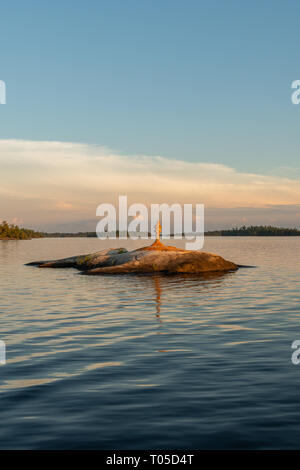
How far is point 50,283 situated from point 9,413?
26287 mm

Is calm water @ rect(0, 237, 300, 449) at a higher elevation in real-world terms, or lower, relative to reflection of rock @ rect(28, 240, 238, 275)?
lower

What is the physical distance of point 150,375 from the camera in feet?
38.5

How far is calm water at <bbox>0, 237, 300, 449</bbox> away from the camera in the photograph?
8.17 meters

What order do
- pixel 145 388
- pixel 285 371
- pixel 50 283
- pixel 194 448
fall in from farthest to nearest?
pixel 50 283 → pixel 285 371 → pixel 145 388 → pixel 194 448

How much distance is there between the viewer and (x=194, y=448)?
25.0 ft

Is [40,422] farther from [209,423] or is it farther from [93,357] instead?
[93,357]

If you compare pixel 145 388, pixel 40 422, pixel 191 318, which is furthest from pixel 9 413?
pixel 191 318
